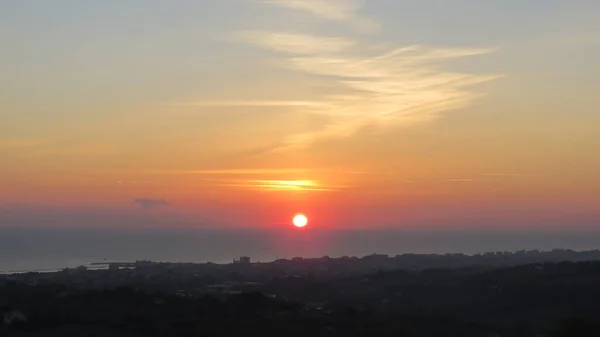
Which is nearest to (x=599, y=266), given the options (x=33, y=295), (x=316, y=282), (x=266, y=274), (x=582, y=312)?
(x=582, y=312)

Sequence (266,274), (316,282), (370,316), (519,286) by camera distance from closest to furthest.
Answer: (370,316), (519,286), (316,282), (266,274)

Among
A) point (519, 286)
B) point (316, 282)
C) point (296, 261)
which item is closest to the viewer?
point (519, 286)

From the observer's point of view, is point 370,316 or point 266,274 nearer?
point 370,316

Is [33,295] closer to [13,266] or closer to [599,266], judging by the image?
[599,266]

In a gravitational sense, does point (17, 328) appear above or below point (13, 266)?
below

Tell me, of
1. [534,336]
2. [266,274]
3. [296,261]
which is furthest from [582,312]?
[296,261]

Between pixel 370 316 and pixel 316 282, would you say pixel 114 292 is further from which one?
pixel 316 282
